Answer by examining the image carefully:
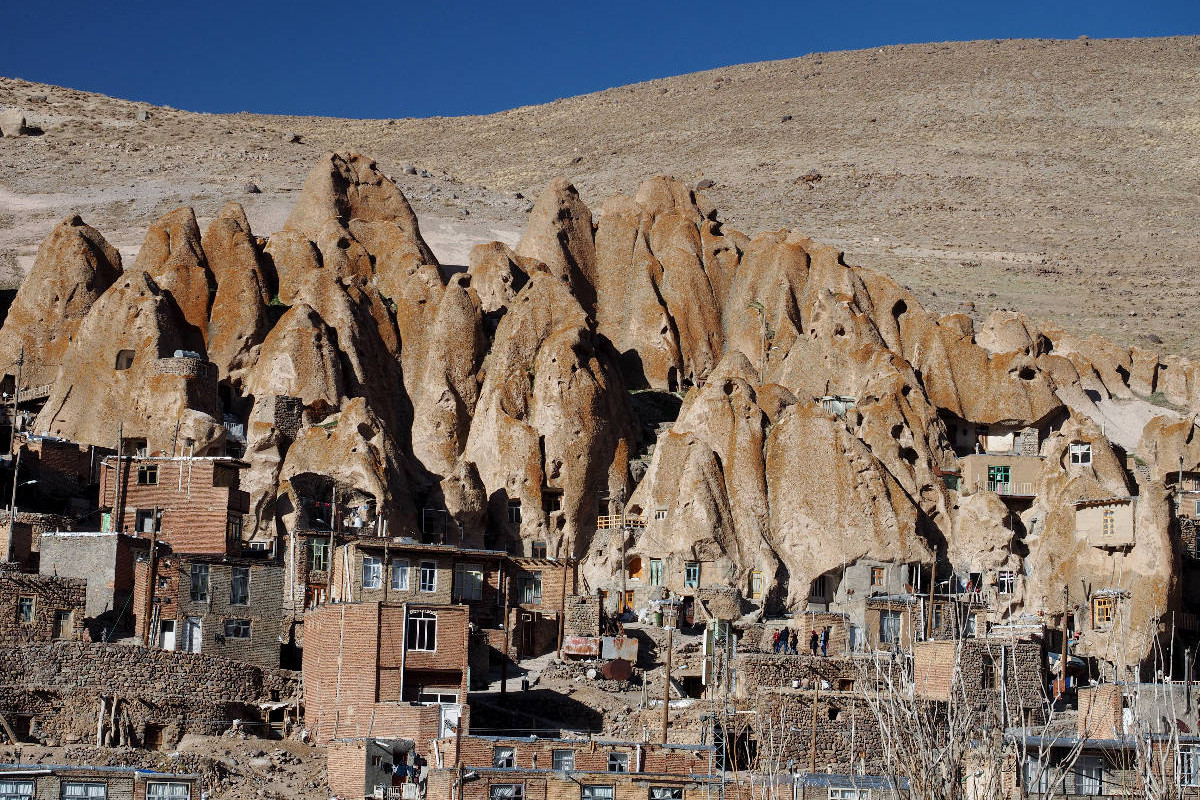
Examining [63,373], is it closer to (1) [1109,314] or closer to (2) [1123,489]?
(2) [1123,489]

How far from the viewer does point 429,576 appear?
63875mm

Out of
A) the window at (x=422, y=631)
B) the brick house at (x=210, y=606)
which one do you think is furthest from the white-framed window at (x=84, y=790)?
the brick house at (x=210, y=606)

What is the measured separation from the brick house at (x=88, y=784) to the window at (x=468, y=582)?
2245 centimetres

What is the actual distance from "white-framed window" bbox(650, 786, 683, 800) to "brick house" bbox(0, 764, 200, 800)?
10.2 meters

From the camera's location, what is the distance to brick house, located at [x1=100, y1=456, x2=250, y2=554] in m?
69.4

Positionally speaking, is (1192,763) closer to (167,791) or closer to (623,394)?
(167,791)

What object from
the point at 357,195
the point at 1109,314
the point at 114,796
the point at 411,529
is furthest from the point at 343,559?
the point at 1109,314

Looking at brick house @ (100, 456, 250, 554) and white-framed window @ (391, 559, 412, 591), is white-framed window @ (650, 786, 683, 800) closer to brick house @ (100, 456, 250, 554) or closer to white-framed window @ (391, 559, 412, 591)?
white-framed window @ (391, 559, 412, 591)

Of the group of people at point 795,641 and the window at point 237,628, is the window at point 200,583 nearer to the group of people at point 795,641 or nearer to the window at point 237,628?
the window at point 237,628

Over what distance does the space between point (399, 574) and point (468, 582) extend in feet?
15.7

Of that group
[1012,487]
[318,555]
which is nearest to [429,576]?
[318,555]

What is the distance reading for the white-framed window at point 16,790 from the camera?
143 feet

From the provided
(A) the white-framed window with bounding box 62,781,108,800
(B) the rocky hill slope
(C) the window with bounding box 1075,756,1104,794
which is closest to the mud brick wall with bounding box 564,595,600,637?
(B) the rocky hill slope

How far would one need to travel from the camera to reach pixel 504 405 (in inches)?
3472
